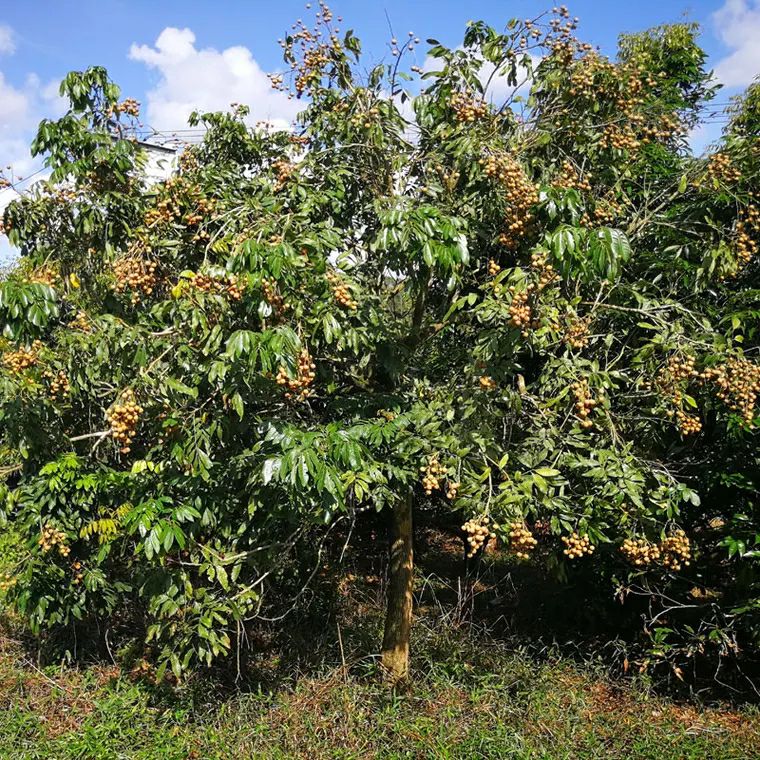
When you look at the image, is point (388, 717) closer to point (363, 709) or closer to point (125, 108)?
point (363, 709)

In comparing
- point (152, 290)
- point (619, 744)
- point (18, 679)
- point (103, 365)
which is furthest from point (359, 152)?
point (18, 679)

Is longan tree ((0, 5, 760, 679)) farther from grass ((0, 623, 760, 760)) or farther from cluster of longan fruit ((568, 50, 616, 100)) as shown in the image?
grass ((0, 623, 760, 760))

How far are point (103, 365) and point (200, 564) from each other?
1.01m

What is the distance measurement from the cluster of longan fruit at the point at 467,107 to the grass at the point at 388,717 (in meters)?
2.81

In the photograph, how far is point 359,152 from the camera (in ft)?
11.8

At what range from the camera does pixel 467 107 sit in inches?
133

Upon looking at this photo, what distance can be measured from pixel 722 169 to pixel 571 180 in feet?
2.24

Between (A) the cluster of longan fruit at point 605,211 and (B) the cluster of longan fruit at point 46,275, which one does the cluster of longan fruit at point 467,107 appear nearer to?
(A) the cluster of longan fruit at point 605,211

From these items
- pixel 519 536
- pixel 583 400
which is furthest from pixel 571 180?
pixel 519 536

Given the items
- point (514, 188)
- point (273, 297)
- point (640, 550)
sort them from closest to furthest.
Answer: point (273, 297)
point (514, 188)
point (640, 550)

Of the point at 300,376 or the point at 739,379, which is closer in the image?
the point at 300,376

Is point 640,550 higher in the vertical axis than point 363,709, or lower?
higher

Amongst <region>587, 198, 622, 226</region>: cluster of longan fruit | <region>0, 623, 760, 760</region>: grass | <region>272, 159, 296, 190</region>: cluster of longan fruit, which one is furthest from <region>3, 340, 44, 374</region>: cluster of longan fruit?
<region>587, 198, 622, 226</region>: cluster of longan fruit

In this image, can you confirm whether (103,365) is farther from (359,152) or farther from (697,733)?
(697,733)
